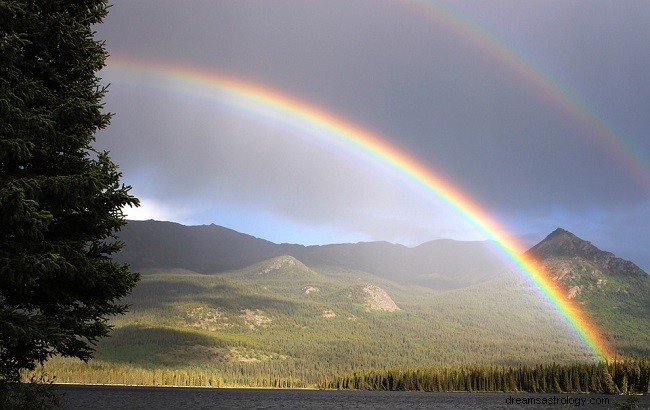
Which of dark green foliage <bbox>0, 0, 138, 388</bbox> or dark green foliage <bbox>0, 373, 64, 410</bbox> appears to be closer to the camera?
dark green foliage <bbox>0, 0, 138, 388</bbox>

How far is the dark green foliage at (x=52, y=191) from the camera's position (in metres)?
19.1

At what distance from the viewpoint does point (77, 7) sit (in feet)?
82.1

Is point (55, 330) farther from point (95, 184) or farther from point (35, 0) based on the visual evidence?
point (35, 0)

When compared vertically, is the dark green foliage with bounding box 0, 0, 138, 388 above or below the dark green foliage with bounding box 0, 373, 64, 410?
above

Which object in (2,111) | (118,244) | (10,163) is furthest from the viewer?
(118,244)

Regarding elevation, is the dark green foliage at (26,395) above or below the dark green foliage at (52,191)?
below

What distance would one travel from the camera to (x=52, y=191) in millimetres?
20375

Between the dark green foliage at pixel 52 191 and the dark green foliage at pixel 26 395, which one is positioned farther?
the dark green foliage at pixel 26 395

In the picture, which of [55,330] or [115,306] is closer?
[55,330]

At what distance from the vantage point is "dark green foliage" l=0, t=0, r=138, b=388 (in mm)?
19094

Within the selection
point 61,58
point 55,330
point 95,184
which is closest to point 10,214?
point 95,184

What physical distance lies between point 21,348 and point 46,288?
8.33ft

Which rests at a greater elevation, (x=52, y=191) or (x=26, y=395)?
(x=52, y=191)

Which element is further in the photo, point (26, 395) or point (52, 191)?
point (26, 395)
